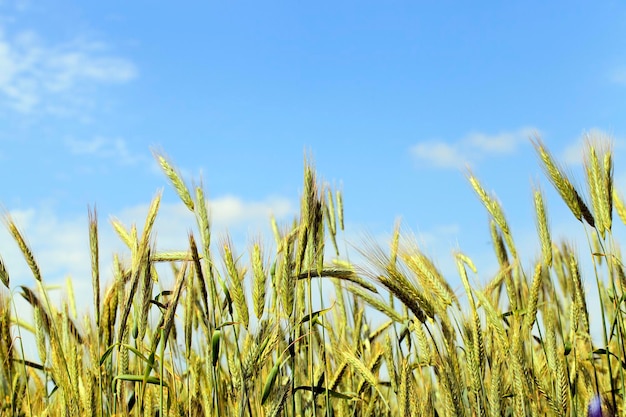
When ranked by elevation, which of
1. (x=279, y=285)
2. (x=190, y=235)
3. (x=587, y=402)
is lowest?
(x=587, y=402)

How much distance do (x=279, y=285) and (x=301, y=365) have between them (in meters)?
1.04

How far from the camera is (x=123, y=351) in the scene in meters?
2.67

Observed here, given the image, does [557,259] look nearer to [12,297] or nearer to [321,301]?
[321,301]

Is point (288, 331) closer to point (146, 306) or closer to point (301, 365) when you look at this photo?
point (146, 306)

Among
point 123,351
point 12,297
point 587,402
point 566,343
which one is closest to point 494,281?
point 566,343

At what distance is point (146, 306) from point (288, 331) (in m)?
0.52

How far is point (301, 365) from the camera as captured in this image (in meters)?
3.43

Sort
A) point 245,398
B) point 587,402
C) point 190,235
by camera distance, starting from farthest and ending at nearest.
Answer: point 587,402 → point 190,235 → point 245,398

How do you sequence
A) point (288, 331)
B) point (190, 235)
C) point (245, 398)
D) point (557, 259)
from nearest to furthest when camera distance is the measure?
point (245, 398) → point (288, 331) → point (190, 235) → point (557, 259)

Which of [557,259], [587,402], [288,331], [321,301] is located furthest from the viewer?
[557,259]

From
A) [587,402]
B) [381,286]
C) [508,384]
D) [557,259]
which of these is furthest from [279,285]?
[557,259]

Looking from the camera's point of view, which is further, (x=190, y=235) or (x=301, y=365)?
(x=301, y=365)

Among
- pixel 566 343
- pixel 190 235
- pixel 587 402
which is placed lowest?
pixel 587 402

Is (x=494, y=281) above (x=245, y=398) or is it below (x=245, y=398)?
above
